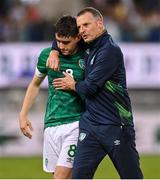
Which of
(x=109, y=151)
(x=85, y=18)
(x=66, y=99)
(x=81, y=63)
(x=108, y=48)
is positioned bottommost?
(x=109, y=151)

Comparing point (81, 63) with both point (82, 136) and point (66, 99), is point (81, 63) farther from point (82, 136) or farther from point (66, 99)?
point (82, 136)

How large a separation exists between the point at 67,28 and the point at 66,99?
0.77 meters

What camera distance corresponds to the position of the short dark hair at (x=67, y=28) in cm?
873

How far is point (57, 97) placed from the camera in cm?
898

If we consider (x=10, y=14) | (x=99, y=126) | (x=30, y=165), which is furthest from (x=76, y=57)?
(x=10, y=14)

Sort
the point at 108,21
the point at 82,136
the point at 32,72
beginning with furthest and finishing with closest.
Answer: the point at 108,21 < the point at 32,72 < the point at 82,136

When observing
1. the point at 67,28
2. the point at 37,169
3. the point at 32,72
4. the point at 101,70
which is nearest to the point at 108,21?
the point at 32,72

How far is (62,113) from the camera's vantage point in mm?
8992

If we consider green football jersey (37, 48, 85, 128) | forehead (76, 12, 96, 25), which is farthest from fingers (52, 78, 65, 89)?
forehead (76, 12, 96, 25)

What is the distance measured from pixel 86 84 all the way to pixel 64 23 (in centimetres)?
73

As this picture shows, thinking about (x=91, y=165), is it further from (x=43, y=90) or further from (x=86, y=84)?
(x=43, y=90)

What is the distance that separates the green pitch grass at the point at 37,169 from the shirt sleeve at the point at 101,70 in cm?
507

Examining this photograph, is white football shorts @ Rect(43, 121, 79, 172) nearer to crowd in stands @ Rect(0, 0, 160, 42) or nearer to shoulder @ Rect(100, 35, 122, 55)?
shoulder @ Rect(100, 35, 122, 55)

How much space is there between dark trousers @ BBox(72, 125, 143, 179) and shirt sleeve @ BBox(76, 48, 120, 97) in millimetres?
420
